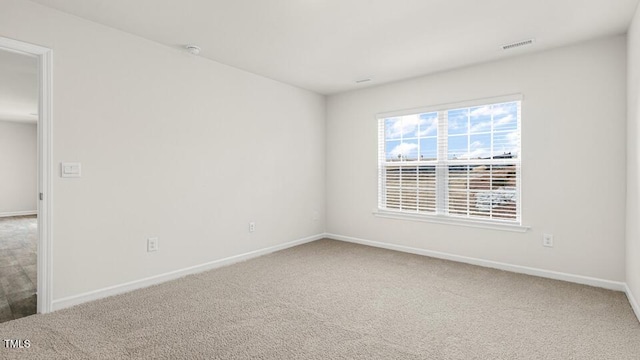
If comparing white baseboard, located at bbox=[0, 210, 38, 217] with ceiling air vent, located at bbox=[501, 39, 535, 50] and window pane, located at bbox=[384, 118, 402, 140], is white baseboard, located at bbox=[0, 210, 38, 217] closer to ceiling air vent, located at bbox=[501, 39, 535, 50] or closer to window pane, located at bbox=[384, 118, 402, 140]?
window pane, located at bbox=[384, 118, 402, 140]

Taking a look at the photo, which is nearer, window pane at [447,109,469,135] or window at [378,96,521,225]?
window at [378,96,521,225]

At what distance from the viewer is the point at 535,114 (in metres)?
3.49

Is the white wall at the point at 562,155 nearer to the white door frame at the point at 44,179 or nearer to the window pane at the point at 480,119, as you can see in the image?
the window pane at the point at 480,119

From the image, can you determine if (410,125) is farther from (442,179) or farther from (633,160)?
(633,160)

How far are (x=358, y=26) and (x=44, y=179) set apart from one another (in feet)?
9.63

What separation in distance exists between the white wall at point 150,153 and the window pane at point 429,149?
1960 millimetres

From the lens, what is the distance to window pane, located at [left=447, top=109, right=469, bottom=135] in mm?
4028

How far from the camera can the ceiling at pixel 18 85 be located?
12.6 ft

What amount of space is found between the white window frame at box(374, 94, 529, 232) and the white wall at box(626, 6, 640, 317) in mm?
885

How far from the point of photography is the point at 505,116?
12.2 feet

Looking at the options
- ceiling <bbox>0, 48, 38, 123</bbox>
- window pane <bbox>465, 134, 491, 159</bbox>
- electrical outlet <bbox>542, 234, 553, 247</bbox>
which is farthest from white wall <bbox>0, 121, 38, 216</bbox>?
electrical outlet <bbox>542, 234, 553, 247</bbox>

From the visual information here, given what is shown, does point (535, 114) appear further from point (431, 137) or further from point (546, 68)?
point (431, 137)

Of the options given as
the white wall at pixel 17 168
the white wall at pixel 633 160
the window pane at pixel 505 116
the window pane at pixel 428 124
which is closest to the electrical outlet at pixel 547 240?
the white wall at pixel 633 160

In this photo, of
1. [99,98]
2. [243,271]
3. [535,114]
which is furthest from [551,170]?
[99,98]
